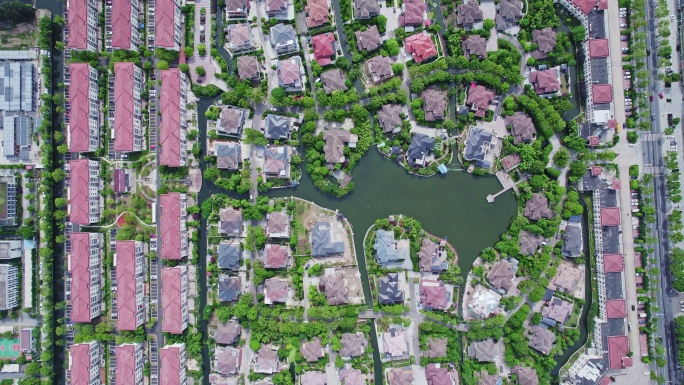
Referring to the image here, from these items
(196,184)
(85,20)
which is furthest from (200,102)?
(85,20)

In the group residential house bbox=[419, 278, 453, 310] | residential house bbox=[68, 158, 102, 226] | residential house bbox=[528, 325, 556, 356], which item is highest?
residential house bbox=[68, 158, 102, 226]

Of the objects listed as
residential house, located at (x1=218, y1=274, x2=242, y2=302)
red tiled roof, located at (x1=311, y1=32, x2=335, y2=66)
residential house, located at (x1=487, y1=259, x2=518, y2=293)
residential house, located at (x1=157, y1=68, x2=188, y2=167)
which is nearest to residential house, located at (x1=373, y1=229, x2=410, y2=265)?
residential house, located at (x1=487, y1=259, x2=518, y2=293)

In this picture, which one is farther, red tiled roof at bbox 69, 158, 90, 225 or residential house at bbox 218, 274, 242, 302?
residential house at bbox 218, 274, 242, 302

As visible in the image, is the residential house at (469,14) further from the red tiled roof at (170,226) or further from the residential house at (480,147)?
the red tiled roof at (170,226)

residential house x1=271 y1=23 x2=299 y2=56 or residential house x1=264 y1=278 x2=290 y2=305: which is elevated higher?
residential house x1=271 y1=23 x2=299 y2=56

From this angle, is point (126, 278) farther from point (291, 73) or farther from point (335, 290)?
point (291, 73)

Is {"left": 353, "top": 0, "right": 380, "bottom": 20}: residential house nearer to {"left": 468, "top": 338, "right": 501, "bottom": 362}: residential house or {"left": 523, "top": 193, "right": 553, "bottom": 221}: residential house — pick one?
{"left": 523, "top": 193, "right": 553, "bottom": 221}: residential house

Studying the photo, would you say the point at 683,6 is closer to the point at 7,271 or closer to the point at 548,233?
the point at 548,233

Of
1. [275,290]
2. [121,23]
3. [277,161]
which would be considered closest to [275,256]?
[275,290]
